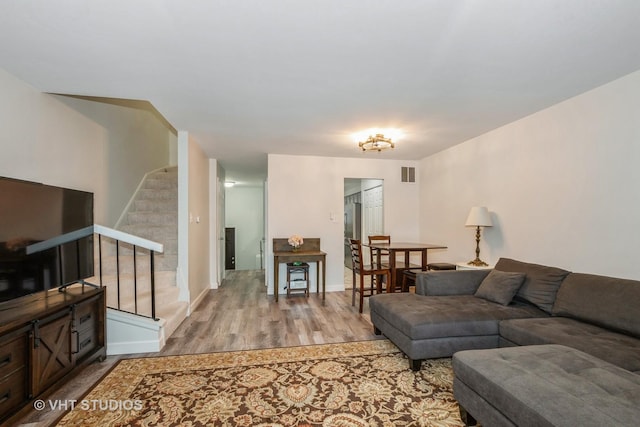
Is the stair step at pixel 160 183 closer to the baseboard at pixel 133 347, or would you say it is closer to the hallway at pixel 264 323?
the hallway at pixel 264 323

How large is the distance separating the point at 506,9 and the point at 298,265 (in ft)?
13.1

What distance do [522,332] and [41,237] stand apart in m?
3.59

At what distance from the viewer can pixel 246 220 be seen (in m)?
9.00

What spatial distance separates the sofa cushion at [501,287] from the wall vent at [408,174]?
2.82 meters

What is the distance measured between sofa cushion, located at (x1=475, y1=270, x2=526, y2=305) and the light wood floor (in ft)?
3.94

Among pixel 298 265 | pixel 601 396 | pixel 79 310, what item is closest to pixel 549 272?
pixel 601 396

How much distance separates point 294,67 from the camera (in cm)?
218

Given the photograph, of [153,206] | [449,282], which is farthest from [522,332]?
[153,206]

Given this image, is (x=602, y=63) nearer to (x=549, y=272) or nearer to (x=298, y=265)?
(x=549, y=272)

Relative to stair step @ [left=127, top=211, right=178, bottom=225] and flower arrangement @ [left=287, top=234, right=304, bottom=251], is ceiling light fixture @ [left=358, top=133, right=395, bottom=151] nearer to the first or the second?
flower arrangement @ [left=287, top=234, right=304, bottom=251]

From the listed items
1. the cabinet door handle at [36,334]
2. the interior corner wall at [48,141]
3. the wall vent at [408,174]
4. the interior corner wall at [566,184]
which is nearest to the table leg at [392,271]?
the interior corner wall at [566,184]

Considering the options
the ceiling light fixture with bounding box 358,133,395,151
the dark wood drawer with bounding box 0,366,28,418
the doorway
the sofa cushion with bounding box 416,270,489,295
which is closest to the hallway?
the sofa cushion with bounding box 416,270,489,295

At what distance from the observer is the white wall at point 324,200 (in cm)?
502

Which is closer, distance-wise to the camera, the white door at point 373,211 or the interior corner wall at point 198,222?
the interior corner wall at point 198,222
